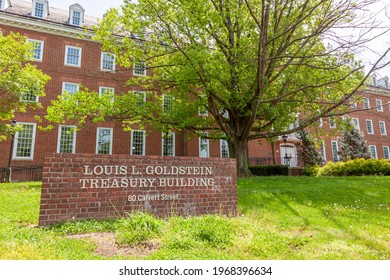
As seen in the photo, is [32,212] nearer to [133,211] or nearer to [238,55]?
[133,211]

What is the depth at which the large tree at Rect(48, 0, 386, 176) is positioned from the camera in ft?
40.1

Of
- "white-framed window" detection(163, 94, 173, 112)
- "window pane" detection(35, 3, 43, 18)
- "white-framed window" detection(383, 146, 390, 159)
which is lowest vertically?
"white-framed window" detection(383, 146, 390, 159)

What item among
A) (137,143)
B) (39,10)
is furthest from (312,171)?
(39,10)

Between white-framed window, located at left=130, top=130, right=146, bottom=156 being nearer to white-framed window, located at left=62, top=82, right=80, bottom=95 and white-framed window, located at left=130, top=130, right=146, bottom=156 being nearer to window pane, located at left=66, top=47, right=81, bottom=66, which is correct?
white-framed window, located at left=62, top=82, right=80, bottom=95

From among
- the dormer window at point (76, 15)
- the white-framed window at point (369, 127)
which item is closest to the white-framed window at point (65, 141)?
the dormer window at point (76, 15)

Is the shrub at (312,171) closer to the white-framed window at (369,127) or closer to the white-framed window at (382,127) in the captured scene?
the white-framed window at (369,127)

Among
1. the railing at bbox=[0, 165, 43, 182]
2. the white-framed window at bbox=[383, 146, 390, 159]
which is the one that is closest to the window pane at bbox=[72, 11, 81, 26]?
the railing at bbox=[0, 165, 43, 182]

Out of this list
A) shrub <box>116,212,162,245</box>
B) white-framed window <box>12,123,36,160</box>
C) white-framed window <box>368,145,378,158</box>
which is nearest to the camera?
shrub <box>116,212,162,245</box>

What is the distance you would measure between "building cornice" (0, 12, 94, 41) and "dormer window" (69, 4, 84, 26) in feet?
4.66

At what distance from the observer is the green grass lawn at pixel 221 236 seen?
395 cm

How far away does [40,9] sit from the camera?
22234 millimetres

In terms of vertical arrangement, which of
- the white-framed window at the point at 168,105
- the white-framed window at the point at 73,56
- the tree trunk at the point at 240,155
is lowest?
the tree trunk at the point at 240,155

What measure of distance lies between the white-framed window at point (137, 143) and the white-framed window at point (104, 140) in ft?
6.05

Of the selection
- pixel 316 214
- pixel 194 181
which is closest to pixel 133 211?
pixel 194 181
